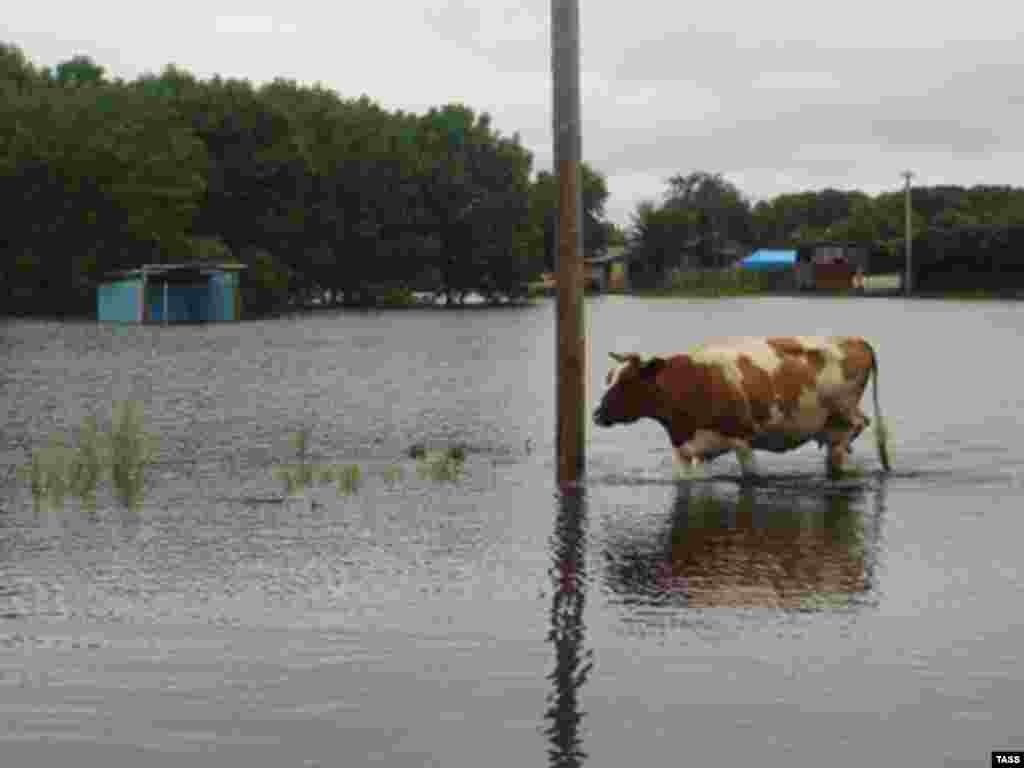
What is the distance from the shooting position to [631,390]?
1819cm

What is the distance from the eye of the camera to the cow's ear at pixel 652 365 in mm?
18031

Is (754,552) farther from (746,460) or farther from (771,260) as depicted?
(771,260)

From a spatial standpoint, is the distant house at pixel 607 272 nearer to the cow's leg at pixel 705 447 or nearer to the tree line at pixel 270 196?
the tree line at pixel 270 196

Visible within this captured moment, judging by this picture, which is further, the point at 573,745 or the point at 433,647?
the point at 433,647

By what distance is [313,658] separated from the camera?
9.46 meters

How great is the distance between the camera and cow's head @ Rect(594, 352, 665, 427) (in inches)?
712

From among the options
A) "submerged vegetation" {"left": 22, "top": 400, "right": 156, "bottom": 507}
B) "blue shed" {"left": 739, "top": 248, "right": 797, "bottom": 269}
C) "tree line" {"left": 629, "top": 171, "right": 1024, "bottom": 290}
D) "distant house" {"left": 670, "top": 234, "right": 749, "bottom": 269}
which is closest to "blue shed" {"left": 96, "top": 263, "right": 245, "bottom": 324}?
"tree line" {"left": 629, "top": 171, "right": 1024, "bottom": 290}

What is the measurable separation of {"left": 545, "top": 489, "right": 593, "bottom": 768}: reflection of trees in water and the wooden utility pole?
219 cm

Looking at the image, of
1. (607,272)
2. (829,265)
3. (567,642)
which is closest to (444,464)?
(567,642)

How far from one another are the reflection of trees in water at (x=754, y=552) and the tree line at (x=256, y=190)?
91.7 meters

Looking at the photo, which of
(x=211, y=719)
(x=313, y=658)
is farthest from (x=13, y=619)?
(x=211, y=719)

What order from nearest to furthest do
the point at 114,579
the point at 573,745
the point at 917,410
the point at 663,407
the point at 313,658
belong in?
the point at 573,745
the point at 313,658
the point at 114,579
the point at 663,407
the point at 917,410

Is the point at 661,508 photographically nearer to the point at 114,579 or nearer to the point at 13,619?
the point at 114,579

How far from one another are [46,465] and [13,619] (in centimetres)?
921
